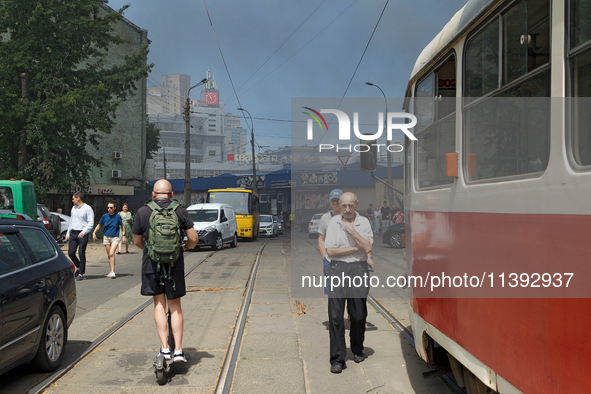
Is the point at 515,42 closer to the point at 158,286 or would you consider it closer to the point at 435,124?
the point at 435,124

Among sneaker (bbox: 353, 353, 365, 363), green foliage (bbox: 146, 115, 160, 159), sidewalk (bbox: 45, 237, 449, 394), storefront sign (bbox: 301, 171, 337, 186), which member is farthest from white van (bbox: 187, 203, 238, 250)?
green foliage (bbox: 146, 115, 160, 159)

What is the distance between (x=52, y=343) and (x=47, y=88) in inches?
844

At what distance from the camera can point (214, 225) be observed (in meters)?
→ 20.1

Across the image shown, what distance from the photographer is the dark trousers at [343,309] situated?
16.9ft

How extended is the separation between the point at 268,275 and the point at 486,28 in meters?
9.84

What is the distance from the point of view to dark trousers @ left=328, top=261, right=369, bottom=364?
5.15 meters

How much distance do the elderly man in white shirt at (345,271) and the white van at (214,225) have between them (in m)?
14.1

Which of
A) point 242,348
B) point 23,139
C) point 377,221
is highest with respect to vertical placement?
point 23,139

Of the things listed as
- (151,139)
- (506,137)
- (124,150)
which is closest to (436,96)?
(506,137)

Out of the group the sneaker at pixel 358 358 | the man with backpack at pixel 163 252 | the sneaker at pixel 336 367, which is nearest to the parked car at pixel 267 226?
the sneaker at pixel 358 358

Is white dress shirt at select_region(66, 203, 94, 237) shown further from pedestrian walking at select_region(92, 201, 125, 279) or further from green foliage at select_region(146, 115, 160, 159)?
green foliage at select_region(146, 115, 160, 159)

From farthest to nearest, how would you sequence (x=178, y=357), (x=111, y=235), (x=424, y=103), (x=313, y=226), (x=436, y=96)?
(x=313, y=226), (x=111, y=235), (x=178, y=357), (x=424, y=103), (x=436, y=96)

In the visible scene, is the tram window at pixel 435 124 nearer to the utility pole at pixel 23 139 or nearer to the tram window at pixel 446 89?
the tram window at pixel 446 89

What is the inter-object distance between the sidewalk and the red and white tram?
115cm
